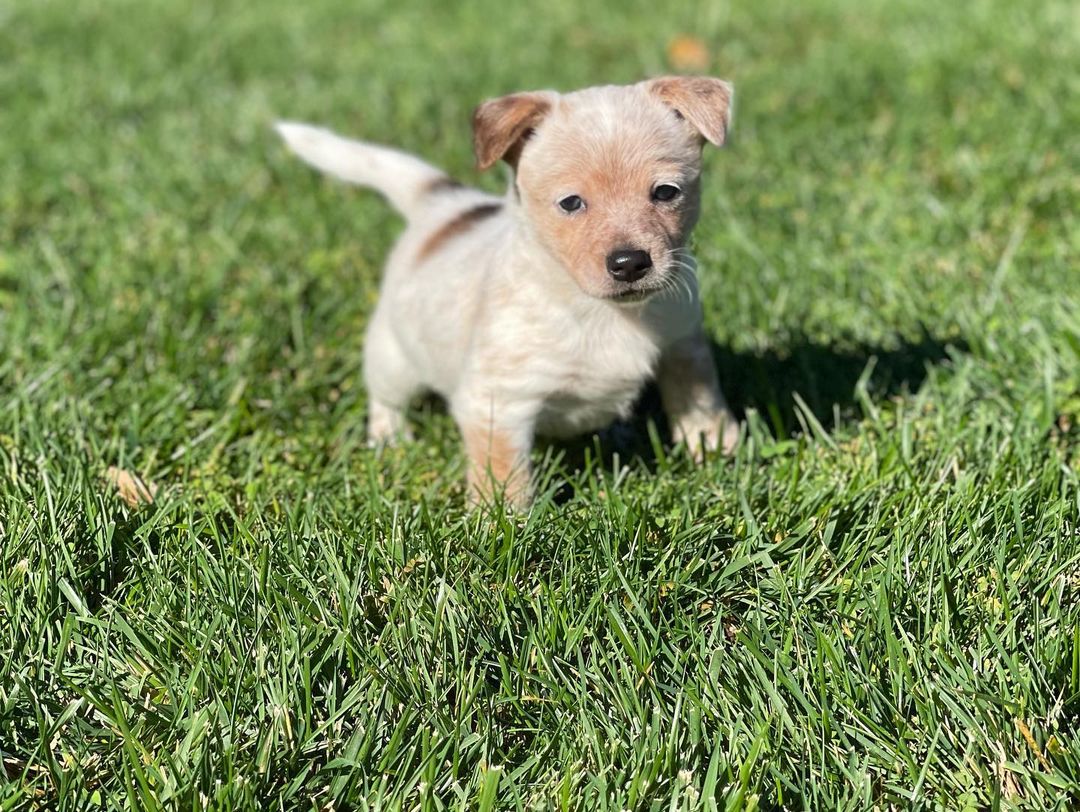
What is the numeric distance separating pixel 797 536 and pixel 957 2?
4.72m

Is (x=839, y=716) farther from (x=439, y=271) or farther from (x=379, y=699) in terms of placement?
(x=439, y=271)

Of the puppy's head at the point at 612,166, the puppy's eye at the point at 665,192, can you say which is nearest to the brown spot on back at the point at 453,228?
the puppy's head at the point at 612,166

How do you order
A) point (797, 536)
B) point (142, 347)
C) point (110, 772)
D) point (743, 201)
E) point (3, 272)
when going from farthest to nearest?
point (743, 201)
point (3, 272)
point (142, 347)
point (797, 536)
point (110, 772)

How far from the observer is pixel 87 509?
272 cm

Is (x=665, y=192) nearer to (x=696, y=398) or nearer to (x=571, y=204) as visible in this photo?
(x=571, y=204)

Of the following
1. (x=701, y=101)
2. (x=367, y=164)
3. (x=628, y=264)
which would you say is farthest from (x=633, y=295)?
(x=367, y=164)

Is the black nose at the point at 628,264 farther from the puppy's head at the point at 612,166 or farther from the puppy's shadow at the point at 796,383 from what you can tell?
the puppy's shadow at the point at 796,383

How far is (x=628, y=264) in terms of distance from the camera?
2660mm

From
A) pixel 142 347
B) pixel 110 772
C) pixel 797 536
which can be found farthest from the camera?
pixel 142 347

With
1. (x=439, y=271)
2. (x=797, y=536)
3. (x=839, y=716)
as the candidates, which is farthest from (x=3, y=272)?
(x=839, y=716)

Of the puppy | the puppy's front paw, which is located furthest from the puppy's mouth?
the puppy's front paw

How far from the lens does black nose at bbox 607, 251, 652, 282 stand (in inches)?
105

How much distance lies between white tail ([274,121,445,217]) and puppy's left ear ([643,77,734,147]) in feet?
3.97

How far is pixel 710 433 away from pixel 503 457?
58 centimetres
